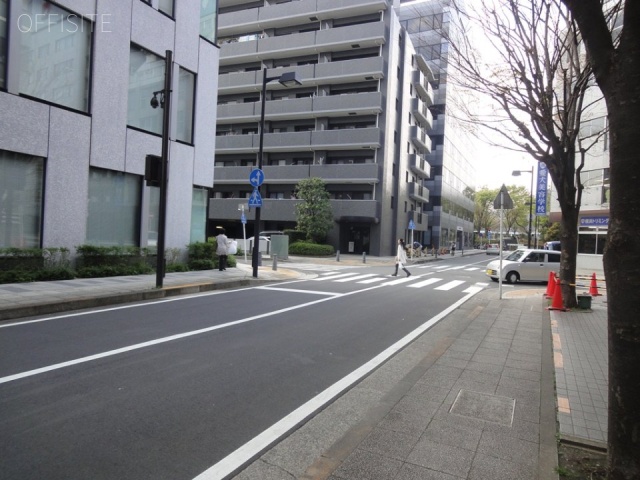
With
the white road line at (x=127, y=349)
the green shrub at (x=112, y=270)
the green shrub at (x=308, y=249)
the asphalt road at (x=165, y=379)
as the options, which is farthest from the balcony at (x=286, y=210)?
the white road line at (x=127, y=349)

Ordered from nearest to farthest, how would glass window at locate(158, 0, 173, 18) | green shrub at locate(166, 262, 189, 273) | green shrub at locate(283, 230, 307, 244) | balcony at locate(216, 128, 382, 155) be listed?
green shrub at locate(166, 262, 189, 273) → glass window at locate(158, 0, 173, 18) → balcony at locate(216, 128, 382, 155) → green shrub at locate(283, 230, 307, 244)

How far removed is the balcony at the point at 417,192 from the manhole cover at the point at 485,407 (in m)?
40.6

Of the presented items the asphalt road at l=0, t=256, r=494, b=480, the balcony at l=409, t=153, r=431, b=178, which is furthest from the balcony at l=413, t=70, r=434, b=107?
the asphalt road at l=0, t=256, r=494, b=480

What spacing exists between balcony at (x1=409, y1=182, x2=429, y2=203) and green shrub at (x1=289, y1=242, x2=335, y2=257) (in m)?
15.0

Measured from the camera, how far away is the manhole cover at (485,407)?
4.15m

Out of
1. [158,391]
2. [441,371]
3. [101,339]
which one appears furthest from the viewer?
[101,339]

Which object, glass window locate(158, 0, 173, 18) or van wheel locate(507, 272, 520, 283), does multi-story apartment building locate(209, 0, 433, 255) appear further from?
glass window locate(158, 0, 173, 18)

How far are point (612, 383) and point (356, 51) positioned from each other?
39.2 metres

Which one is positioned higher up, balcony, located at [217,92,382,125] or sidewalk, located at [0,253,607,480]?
balcony, located at [217,92,382,125]

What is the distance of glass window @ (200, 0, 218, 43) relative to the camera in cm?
1770

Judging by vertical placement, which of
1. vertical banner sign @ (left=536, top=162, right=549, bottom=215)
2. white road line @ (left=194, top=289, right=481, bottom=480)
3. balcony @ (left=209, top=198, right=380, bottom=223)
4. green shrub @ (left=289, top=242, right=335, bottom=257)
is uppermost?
vertical banner sign @ (left=536, top=162, right=549, bottom=215)

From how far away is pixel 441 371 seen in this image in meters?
5.54

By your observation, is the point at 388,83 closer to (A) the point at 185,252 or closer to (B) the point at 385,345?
(A) the point at 185,252

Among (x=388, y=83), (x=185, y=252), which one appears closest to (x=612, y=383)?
(x=185, y=252)
